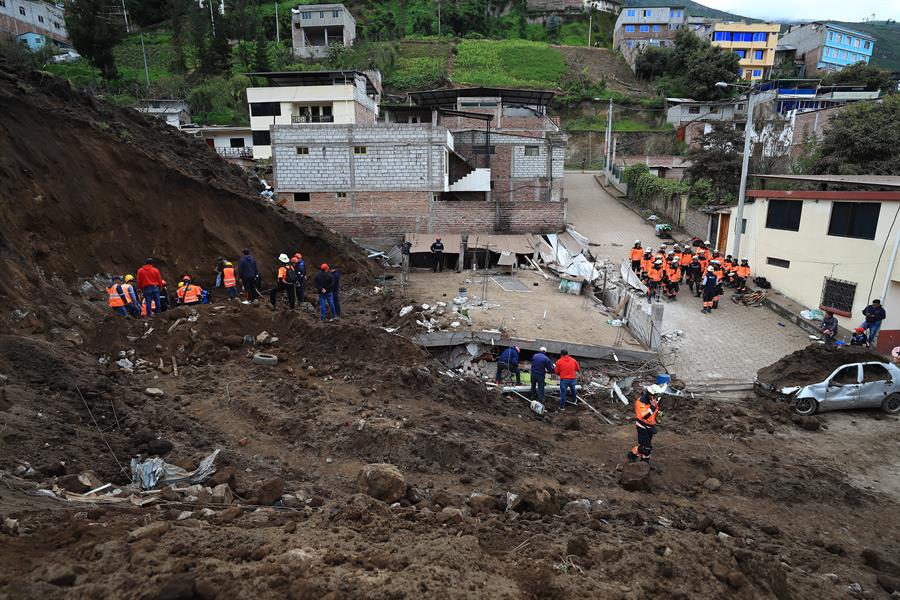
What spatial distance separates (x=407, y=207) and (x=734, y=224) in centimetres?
1279

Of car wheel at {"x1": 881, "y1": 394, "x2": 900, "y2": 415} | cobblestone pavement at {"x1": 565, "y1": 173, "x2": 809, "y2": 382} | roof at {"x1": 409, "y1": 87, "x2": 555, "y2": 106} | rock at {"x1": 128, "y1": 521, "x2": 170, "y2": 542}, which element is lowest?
cobblestone pavement at {"x1": 565, "y1": 173, "x2": 809, "y2": 382}

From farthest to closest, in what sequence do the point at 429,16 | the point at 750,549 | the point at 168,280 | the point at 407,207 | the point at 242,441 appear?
1. the point at 429,16
2. the point at 407,207
3. the point at 168,280
4. the point at 242,441
5. the point at 750,549

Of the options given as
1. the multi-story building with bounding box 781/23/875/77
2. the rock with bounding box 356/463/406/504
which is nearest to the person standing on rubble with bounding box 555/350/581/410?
the rock with bounding box 356/463/406/504

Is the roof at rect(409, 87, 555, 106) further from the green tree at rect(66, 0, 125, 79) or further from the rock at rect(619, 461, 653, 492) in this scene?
the rock at rect(619, 461, 653, 492)

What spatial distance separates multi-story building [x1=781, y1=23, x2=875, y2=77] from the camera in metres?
58.9

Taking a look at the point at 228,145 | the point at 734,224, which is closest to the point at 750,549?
the point at 734,224

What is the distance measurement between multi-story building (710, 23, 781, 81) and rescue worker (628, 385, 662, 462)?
61.6 metres

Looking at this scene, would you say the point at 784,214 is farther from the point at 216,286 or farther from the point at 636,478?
the point at 216,286

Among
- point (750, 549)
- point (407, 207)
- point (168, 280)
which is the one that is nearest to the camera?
point (750, 549)

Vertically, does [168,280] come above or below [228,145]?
below

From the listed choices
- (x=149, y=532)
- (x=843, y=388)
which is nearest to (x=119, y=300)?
(x=149, y=532)

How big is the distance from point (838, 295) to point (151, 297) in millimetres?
18015

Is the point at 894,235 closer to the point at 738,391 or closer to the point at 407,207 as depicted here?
the point at 738,391

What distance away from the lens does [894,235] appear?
1389 cm
